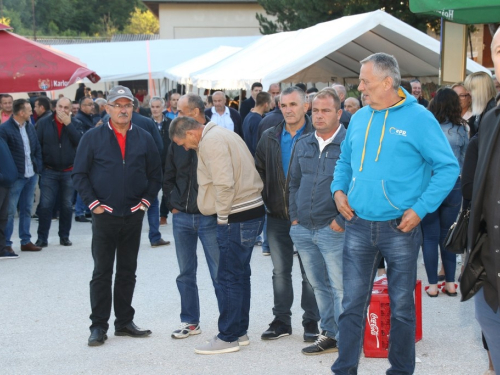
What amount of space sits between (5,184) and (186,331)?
4665mm

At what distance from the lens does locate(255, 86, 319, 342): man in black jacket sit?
6.06 m

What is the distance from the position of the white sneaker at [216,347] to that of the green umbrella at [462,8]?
141 inches

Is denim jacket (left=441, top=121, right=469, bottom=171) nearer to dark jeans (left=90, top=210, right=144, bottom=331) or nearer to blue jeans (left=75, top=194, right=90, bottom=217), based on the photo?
dark jeans (left=90, top=210, right=144, bottom=331)

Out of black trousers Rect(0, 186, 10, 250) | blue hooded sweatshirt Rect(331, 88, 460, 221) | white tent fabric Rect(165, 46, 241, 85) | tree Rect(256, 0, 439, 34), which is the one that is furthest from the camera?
tree Rect(256, 0, 439, 34)

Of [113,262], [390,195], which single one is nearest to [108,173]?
[113,262]

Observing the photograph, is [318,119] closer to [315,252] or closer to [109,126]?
[315,252]

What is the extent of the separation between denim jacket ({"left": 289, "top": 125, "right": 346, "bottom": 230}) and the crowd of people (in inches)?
0.4

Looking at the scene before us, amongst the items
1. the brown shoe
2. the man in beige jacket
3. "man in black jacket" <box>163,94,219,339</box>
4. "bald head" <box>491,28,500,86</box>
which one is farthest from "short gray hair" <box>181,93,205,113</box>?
the brown shoe

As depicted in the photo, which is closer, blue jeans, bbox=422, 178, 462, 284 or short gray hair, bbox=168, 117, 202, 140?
short gray hair, bbox=168, 117, 202, 140

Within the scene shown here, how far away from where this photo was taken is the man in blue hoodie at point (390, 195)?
4418 mm

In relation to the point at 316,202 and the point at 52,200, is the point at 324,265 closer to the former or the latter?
the point at 316,202

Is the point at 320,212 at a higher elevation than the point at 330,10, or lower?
lower

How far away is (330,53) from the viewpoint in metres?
15.2

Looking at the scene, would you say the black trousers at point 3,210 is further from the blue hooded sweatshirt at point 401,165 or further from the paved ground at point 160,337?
the blue hooded sweatshirt at point 401,165
